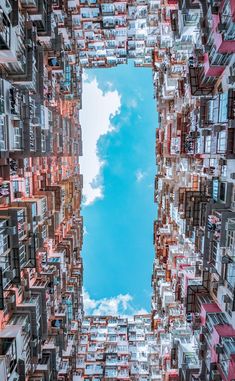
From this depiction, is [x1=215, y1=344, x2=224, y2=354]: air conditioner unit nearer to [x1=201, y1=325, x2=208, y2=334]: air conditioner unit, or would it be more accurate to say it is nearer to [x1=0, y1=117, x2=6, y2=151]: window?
[x1=201, y1=325, x2=208, y2=334]: air conditioner unit

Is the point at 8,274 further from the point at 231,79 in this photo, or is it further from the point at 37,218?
the point at 231,79

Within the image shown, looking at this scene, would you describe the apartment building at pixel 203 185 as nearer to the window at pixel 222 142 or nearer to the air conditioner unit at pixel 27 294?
the window at pixel 222 142

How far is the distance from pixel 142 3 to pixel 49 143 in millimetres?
25889

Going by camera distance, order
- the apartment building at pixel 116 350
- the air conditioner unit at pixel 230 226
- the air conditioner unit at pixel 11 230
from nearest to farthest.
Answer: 1. the air conditioner unit at pixel 230 226
2. the air conditioner unit at pixel 11 230
3. the apartment building at pixel 116 350

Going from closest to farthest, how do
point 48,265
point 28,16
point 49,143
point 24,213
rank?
point 24,213
point 28,16
point 49,143
point 48,265

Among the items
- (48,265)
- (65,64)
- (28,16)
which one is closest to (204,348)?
(48,265)

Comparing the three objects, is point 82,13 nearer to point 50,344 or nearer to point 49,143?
point 49,143

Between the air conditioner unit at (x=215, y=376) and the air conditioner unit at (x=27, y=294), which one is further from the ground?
the air conditioner unit at (x=27, y=294)

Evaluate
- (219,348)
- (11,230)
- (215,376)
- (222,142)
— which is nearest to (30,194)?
(11,230)

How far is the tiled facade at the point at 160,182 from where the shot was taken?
22.9 meters

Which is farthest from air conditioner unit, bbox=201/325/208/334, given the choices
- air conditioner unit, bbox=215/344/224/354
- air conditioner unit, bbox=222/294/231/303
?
air conditioner unit, bbox=222/294/231/303

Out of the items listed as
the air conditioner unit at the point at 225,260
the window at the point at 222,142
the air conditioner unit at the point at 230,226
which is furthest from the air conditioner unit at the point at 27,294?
the window at the point at 222,142

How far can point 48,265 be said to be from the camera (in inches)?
1410

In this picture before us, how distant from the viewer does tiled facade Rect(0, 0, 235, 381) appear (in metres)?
22.9
